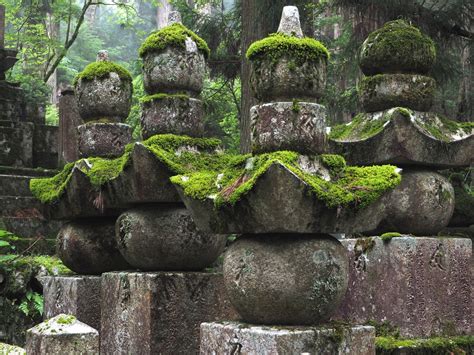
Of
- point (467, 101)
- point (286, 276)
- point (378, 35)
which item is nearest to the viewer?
point (286, 276)

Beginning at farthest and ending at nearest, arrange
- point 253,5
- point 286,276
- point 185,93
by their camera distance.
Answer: point 253,5
point 185,93
point 286,276

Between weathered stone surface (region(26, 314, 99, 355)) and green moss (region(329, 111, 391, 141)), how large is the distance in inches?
111

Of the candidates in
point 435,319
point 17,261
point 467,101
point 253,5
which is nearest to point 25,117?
point 253,5

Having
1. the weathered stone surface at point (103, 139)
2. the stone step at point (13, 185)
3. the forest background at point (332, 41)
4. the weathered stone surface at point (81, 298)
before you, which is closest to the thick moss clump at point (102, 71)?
the weathered stone surface at point (103, 139)

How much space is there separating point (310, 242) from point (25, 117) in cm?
990

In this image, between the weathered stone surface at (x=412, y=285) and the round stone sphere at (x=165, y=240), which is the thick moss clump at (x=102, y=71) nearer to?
the round stone sphere at (x=165, y=240)

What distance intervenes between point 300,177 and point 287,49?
81 centimetres

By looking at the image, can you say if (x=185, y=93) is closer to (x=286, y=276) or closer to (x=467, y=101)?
(x=286, y=276)

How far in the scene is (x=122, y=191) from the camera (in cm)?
488

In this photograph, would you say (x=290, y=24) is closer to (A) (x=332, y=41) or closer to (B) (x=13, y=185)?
(B) (x=13, y=185)

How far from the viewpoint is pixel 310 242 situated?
3.60 metres

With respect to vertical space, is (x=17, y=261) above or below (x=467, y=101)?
below

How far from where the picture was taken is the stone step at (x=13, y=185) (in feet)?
32.3

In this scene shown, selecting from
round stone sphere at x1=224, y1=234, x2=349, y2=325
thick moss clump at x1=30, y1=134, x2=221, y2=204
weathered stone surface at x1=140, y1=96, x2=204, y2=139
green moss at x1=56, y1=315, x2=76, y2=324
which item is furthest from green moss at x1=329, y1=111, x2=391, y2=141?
green moss at x1=56, y1=315, x2=76, y2=324
